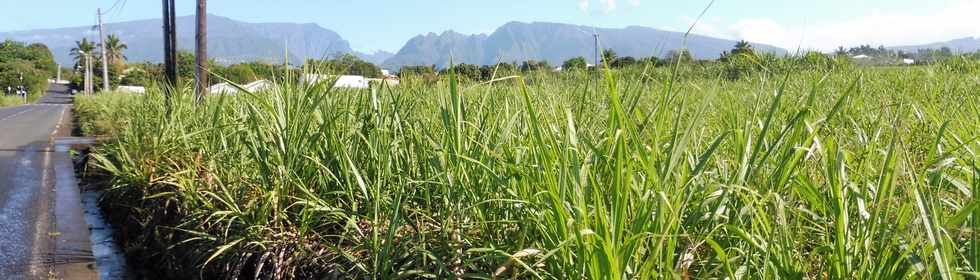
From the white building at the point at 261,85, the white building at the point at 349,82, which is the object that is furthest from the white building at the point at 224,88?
the white building at the point at 349,82

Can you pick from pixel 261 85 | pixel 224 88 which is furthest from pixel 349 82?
pixel 224 88

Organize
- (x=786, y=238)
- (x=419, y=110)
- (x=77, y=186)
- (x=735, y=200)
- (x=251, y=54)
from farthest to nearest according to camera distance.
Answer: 1. (x=77, y=186)
2. (x=251, y=54)
3. (x=419, y=110)
4. (x=735, y=200)
5. (x=786, y=238)

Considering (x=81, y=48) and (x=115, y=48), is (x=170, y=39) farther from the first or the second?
(x=115, y=48)

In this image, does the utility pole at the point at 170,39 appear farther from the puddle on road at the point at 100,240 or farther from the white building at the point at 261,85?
the white building at the point at 261,85

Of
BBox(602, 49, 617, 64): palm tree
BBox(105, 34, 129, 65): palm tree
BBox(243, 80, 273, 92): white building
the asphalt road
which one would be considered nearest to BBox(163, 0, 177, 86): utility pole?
the asphalt road

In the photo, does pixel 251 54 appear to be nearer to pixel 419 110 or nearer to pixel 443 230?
pixel 419 110

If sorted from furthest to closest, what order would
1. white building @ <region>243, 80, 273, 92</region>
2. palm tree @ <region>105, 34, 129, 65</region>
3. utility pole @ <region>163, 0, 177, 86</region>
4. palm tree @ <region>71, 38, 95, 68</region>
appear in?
1. palm tree @ <region>105, 34, 129, 65</region>
2. palm tree @ <region>71, 38, 95, 68</region>
3. utility pole @ <region>163, 0, 177, 86</region>
4. white building @ <region>243, 80, 273, 92</region>

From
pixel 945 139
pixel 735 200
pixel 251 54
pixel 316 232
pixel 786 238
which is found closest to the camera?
pixel 786 238

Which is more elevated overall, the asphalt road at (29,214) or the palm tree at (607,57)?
the palm tree at (607,57)

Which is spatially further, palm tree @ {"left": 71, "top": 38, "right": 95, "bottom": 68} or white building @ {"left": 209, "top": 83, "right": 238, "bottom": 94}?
palm tree @ {"left": 71, "top": 38, "right": 95, "bottom": 68}

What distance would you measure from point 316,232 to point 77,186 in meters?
5.31

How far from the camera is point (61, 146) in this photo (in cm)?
1169

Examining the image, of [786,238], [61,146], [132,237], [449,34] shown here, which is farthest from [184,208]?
[61,146]

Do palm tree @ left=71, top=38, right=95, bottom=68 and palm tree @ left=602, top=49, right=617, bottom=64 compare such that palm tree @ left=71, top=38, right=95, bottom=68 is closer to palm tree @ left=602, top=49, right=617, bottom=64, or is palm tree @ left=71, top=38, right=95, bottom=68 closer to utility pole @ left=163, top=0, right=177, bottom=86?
utility pole @ left=163, top=0, right=177, bottom=86
